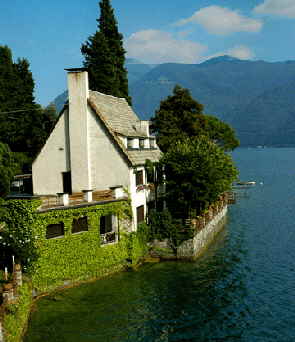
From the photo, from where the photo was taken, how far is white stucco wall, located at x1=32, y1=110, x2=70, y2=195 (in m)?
38.5

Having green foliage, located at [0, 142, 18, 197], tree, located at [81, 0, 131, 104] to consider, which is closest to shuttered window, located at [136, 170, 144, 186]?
green foliage, located at [0, 142, 18, 197]

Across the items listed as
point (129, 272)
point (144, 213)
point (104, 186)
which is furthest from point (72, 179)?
point (129, 272)

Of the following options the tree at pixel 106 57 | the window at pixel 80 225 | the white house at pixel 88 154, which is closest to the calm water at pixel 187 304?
the window at pixel 80 225

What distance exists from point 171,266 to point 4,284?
57.3ft

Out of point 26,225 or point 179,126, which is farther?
point 179,126

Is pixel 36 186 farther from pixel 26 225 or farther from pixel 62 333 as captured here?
pixel 62 333

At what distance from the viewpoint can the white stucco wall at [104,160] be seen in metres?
36.4

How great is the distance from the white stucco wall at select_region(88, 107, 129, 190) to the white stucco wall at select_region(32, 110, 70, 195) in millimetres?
3110

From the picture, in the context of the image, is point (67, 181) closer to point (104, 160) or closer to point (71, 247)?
point (104, 160)

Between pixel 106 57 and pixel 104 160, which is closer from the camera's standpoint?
pixel 104 160

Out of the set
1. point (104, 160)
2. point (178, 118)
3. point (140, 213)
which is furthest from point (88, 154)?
point (178, 118)

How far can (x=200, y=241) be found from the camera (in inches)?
1639

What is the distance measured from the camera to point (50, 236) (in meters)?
30.6

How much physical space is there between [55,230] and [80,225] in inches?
90.9
